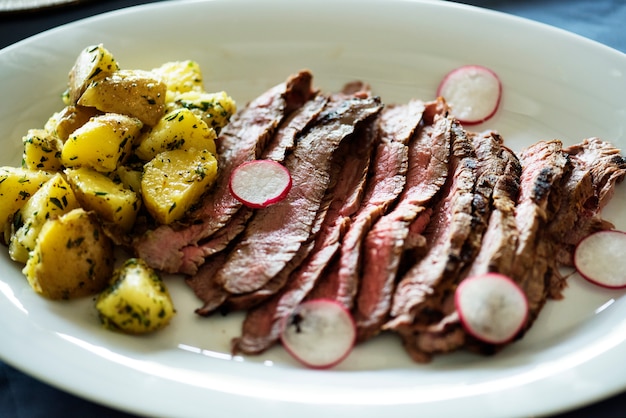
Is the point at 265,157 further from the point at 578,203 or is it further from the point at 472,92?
the point at 578,203

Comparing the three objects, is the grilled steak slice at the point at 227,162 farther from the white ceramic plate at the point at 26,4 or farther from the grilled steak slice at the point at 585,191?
the white ceramic plate at the point at 26,4

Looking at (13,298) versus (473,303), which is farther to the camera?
(13,298)

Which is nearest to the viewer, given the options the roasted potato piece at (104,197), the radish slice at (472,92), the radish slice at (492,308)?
the radish slice at (492,308)

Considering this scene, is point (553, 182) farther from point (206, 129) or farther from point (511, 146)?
point (206, 129)

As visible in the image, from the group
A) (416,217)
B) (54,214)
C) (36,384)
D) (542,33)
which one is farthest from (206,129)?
(542,33)

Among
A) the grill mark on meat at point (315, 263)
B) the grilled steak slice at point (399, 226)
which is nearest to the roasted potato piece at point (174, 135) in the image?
the grill mark on meat at point (315, 263)

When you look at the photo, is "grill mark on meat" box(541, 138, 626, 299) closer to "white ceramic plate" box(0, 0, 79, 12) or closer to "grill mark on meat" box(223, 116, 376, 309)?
"grill mark on meat" box(223, 116, 376, 309)

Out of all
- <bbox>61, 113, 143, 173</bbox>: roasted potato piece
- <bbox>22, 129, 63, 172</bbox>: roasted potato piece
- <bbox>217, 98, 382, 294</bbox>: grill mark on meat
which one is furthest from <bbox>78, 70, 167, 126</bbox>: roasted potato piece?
<bbox>217, 98, 382, 294</bbox>: grill mark on meat

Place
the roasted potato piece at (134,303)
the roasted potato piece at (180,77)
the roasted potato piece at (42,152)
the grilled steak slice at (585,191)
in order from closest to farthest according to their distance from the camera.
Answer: the roasted potato piece at (134,303)
the grilled steak slice at (585,191)
the roasted potato piece at (42,152)
the roasted potato piece at (180,77)
